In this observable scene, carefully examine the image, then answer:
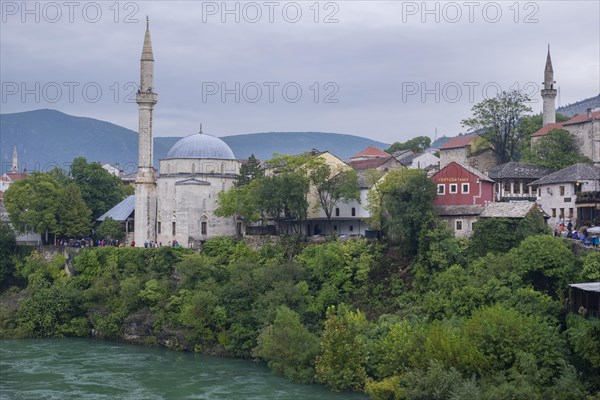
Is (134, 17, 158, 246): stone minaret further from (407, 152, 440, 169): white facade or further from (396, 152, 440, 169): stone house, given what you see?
(407, 152, 440, 169): white facade

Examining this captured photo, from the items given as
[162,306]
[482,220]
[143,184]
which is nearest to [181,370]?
[162,306]

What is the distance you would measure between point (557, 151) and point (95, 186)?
3830cm

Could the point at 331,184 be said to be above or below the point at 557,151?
below

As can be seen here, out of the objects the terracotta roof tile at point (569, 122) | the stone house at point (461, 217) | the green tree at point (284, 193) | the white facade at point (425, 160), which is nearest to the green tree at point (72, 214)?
the green tree at point (284, 193)

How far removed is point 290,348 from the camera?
45.8m

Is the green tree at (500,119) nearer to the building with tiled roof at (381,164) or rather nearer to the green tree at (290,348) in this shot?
the building with tiled roof at (381,164)

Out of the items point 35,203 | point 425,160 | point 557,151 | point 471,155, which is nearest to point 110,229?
point 35,203

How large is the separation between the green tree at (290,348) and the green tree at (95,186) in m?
35.0

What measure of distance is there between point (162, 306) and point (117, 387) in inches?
529

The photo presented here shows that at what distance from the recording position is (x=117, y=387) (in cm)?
4478

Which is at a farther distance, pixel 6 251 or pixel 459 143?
pixel 459 143

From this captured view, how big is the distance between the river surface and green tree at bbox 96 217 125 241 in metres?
15.6

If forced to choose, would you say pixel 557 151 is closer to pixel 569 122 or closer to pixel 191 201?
pixel 569 122

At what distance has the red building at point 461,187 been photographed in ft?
191
